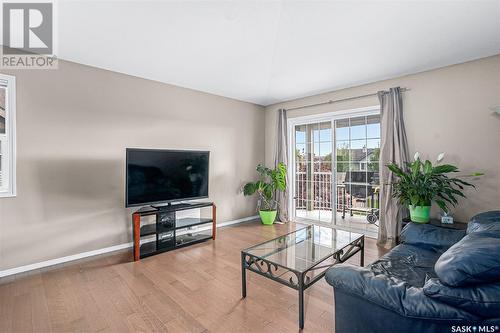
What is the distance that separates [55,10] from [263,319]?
10.3 ft

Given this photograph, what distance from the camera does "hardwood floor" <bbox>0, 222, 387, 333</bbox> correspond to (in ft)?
5.82

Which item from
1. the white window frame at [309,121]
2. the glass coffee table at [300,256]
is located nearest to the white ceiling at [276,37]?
the white window frame at [309,121]

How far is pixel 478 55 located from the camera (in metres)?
2.78

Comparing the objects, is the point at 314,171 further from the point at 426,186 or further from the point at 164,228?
the point at 164,228

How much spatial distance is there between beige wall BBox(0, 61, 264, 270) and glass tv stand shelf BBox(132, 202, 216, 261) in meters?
0.32

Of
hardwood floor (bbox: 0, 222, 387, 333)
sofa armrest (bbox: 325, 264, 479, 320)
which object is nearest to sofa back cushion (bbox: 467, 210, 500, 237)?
sofa armrest (bbox: 325, 264, 479, 320)

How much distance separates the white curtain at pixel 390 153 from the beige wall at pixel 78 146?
3.06 metres

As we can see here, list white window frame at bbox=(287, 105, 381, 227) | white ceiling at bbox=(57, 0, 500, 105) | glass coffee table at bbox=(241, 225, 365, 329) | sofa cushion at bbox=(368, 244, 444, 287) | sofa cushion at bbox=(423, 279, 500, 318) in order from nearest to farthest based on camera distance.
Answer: sofa cushion at bbox=(423, 279, 500, 318) → sofa cushion at bbox=(368, 244, 444, 287) → glass coffee table at bbox=(241, 225, 365, 329) → white ceiling at bbox=(57, 0, 500, 105) → white window frame at bbox=(287, 105, 381, 227)

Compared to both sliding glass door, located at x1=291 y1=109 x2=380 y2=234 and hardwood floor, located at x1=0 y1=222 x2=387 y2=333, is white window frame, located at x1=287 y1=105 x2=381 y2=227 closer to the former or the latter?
sliding glass door, located at x1=291 y1=109 x2=380 y2=234

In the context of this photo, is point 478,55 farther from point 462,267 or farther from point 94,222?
point 94,222

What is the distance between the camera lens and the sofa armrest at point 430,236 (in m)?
2.13

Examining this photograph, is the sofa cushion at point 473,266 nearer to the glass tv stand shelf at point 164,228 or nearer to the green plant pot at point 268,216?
the glass tv stand shelf at point 164,228

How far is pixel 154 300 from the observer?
6.82 ft

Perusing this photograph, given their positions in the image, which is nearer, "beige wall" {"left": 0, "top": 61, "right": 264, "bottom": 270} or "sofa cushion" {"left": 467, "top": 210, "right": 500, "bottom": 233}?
"sofa cushion" {"left": 467, "top": 210, "right": 500, "bottom": 233}
